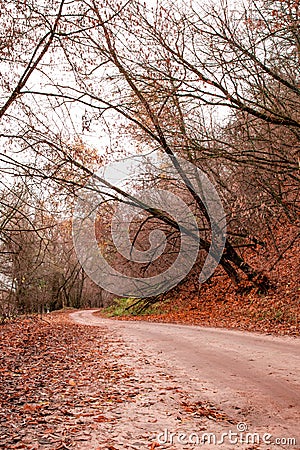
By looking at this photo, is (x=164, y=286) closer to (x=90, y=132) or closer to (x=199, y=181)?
(x=199, y=181)

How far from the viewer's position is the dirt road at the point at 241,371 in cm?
480

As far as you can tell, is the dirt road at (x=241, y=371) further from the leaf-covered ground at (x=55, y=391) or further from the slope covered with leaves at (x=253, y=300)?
the slope covered with leaves at (x=253, y=300)

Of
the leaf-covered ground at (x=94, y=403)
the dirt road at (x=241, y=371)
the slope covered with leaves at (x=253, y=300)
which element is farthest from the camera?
the slope covered with leaves at (x=253, y=300)

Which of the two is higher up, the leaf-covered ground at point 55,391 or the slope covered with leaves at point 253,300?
the slope covered with leaves at point 253,300

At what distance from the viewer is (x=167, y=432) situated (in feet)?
14.3

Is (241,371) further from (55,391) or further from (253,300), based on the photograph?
→ (253,300)

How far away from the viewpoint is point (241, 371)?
23.3 ft

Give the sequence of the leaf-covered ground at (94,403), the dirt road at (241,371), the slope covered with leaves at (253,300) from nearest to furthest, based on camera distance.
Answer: the leaf-covered ground at (94,403)
the dirt road at (241,371)
the slope covered with leaves at (253,300)

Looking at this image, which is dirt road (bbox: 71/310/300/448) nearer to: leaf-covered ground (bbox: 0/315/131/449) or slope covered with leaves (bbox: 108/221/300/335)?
leaf-covered ground (bbox: 0/315/131/449)

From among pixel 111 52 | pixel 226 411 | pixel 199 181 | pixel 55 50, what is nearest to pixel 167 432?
pixel 226 411

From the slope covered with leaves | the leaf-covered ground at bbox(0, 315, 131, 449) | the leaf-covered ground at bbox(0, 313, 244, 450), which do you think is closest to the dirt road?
the leaf-covered ground at bbox(0, 313, 244, 450)

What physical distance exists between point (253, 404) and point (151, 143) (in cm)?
1139

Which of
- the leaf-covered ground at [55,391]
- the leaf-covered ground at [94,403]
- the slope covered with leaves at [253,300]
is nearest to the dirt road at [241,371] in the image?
the leaf-covered ground at [94,403]

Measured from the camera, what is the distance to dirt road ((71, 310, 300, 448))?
4.80 metres
